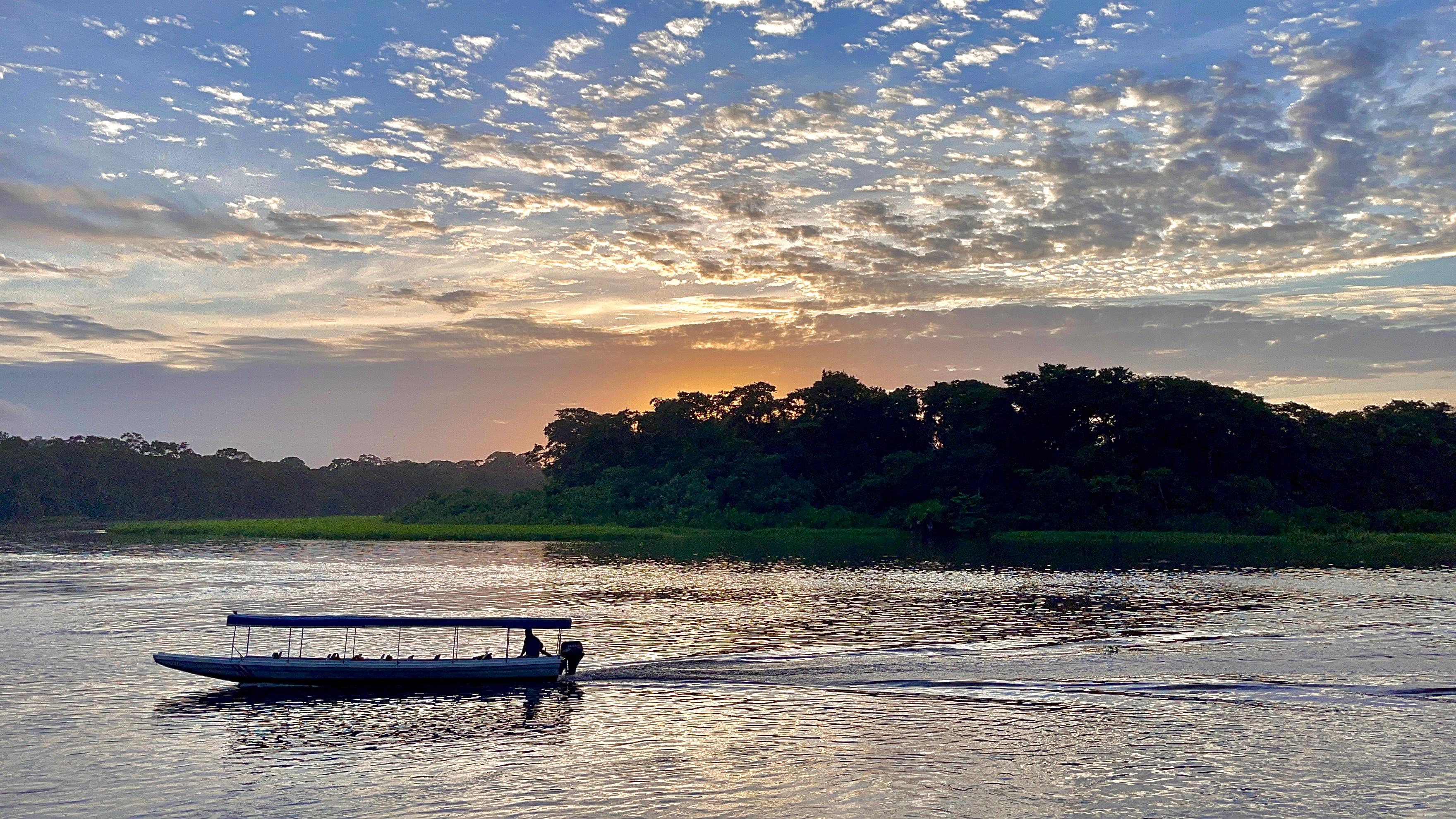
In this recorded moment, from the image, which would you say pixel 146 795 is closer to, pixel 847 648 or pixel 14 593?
pixel 847 648

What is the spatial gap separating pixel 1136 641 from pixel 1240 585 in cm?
2596

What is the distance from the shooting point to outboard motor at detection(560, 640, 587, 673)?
36688mm

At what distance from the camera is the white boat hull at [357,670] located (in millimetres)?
34812

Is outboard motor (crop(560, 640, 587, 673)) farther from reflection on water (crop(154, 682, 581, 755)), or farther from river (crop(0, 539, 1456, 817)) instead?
river (crop(0, 539, 1456, 817))

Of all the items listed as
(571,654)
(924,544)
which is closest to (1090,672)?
(571,654)

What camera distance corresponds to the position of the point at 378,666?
35.0 meters

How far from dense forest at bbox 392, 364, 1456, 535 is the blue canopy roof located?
87.5m

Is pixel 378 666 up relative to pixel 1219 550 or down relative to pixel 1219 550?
down

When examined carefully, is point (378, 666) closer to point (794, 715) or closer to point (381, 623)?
point (381, 623)

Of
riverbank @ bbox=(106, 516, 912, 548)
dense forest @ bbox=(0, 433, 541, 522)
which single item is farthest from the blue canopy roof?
dense forest @ bbox=(0, 433, 541, 522)

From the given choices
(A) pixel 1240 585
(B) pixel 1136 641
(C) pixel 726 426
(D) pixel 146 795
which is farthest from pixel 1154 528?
(D) pixel 146 795

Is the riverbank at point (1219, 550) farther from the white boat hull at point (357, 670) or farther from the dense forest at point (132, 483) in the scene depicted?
the dense forest at point (132, 483)

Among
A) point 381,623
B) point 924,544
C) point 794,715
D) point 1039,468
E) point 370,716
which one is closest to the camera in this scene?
point 794,715

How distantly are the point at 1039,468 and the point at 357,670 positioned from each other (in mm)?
104961
